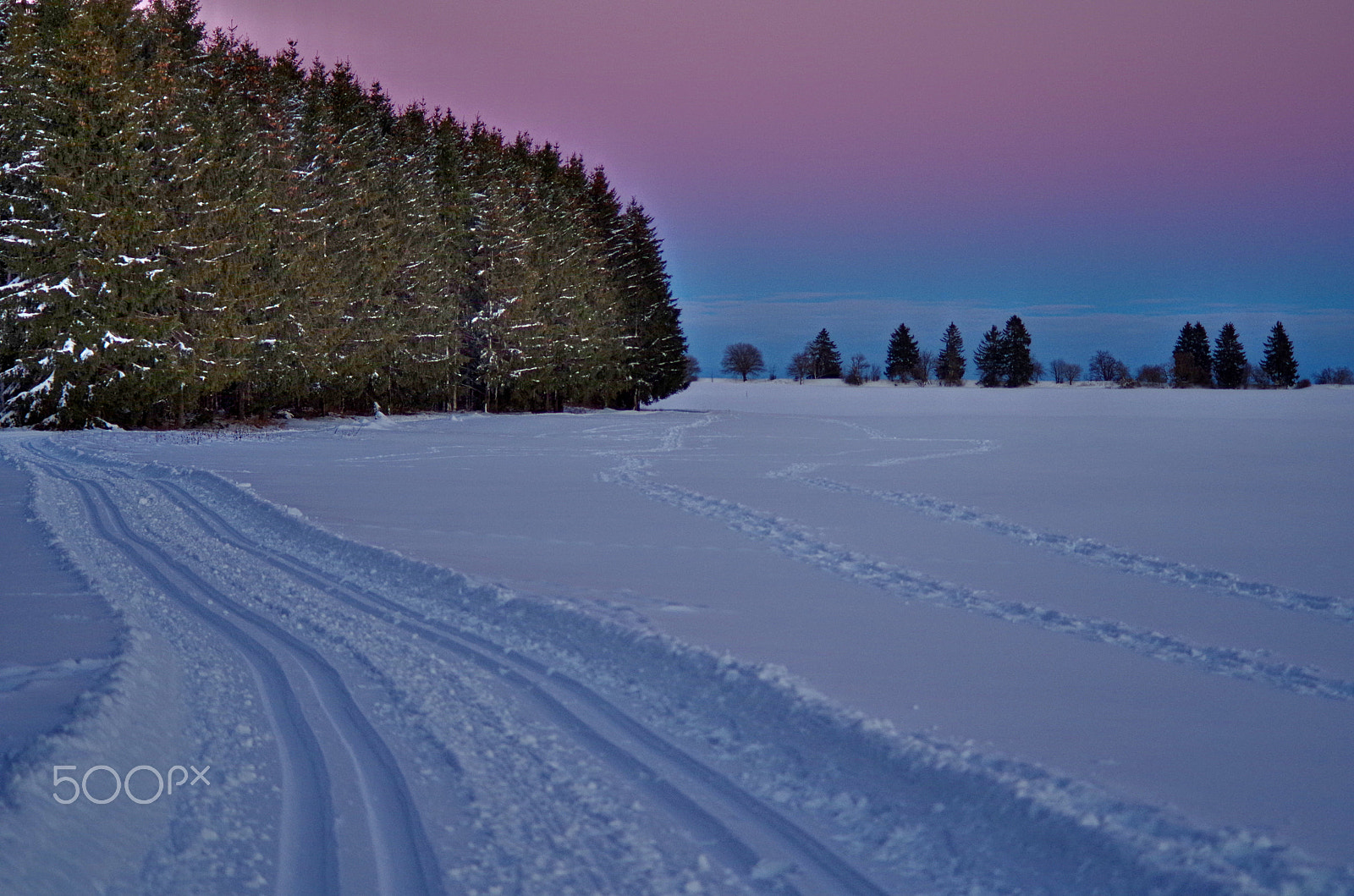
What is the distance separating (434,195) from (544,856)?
39.5 metres

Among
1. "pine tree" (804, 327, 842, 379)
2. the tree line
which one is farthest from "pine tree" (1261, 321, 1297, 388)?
"pine tree" (804, 327, 842, 379)

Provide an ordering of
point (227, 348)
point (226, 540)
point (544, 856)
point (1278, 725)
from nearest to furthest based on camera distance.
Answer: point (544, 856)
point (1278, 725)
point (226, 540)
point (227, 348)

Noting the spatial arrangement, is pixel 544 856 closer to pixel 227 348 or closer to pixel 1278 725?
pixel 1278 725

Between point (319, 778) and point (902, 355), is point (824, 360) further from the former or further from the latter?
point (319, 778)

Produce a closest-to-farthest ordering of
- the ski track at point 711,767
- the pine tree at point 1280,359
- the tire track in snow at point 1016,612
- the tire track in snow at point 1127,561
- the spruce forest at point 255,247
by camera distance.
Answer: the ski track at point 711,767 < the tire track in snow at point 1016,612 < the tire track in snow at point 1127,561 < the spruce forest at point 255,247 < the pine tree at point 1280,359

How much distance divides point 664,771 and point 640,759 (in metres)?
0.18

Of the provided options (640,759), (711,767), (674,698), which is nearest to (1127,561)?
(674,698)

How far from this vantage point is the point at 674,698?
5414 millimetres

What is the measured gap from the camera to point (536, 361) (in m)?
43.0

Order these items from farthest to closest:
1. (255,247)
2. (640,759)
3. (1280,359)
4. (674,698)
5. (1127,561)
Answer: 1. (1280,359)
2. (255,247)
3. (1127,561)
4. (674,698)
5. (640,759)

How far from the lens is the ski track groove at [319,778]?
3.42 m

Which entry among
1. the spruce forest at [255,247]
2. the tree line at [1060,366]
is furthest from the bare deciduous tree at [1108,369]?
the spruce forest at [255,247]

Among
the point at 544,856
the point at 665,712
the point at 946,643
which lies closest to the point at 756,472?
the point at 946,643

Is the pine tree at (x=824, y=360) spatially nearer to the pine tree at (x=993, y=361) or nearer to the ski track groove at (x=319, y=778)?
the pine tree at (x=993, y=361)
